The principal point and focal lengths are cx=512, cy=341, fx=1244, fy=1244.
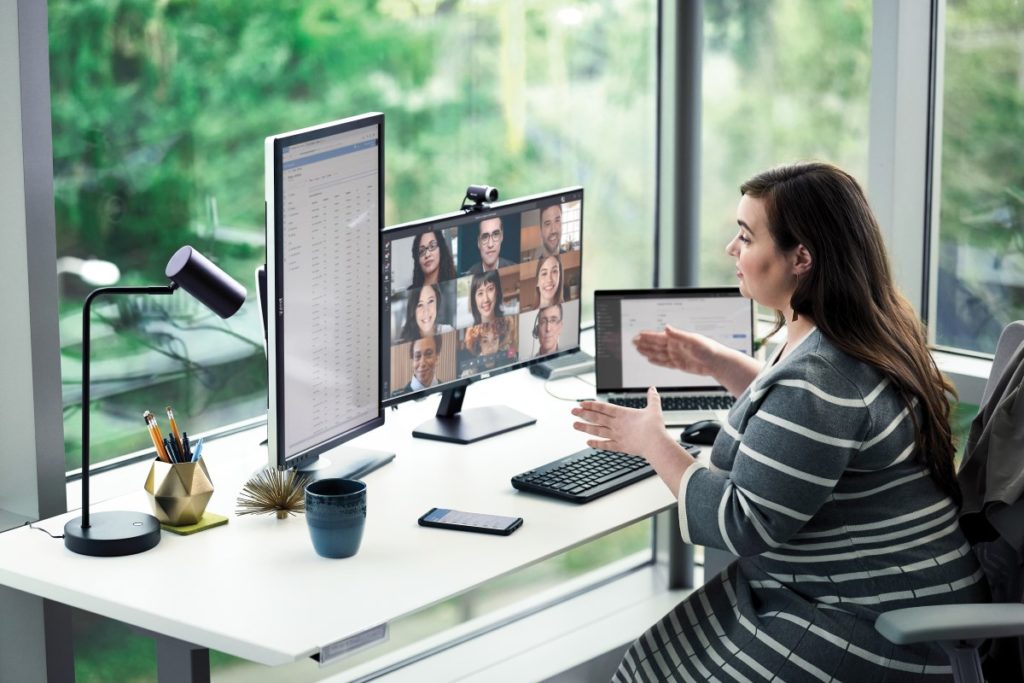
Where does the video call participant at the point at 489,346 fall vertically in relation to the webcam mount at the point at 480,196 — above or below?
below

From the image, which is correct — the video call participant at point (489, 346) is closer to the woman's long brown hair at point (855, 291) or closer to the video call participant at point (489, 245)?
the video call participant at point (489, 245)

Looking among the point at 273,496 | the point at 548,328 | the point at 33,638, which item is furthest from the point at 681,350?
the point at 33,638

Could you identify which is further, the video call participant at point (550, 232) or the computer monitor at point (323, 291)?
the video call participant at point (550, 232)

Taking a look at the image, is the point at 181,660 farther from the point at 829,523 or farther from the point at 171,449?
the point at 829,523

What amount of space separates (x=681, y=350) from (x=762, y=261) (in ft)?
1.45

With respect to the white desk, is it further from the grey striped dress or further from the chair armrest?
the chair armrest

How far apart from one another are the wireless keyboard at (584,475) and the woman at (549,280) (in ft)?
1.28

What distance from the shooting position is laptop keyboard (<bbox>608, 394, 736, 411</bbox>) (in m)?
2.50

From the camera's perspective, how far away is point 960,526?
1.93 metres

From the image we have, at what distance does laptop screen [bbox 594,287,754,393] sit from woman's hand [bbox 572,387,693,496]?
1.78ft

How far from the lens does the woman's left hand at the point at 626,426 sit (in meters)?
1.93

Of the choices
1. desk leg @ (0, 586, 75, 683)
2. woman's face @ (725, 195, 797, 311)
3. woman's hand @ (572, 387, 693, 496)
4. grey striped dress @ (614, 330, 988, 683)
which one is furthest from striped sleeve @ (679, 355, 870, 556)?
desk leg @ (0, 586, 75, 683)

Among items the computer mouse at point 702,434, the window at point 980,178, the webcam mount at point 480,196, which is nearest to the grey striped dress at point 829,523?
the computer mouse at point 702,434

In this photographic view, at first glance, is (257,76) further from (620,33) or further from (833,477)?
(833,477)
